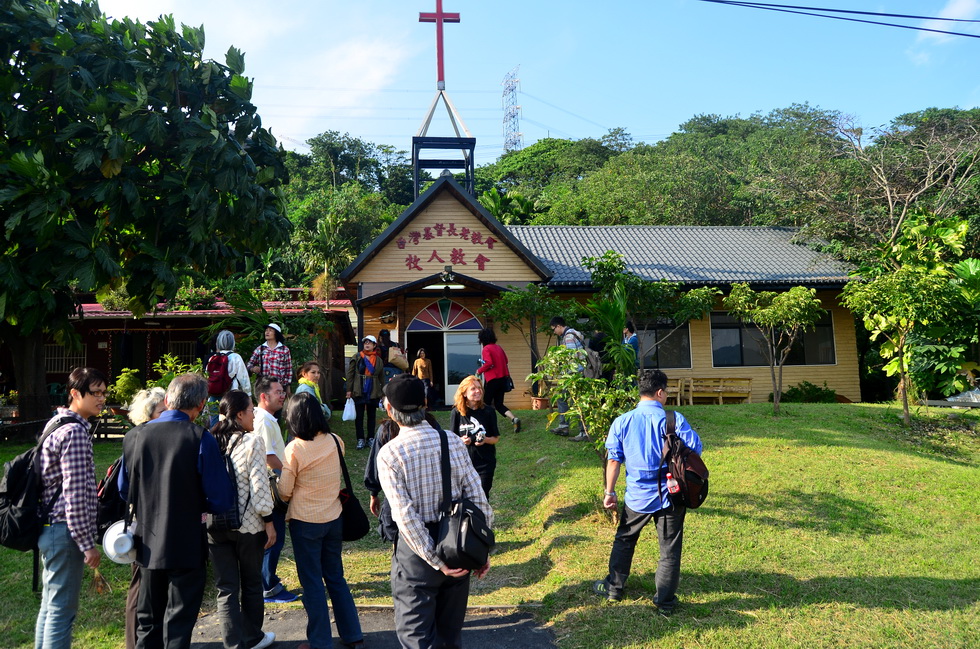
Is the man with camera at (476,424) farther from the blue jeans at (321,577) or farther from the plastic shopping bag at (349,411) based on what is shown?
the plastic shopping bag at (349,411)

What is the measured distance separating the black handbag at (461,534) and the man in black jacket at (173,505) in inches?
51.4

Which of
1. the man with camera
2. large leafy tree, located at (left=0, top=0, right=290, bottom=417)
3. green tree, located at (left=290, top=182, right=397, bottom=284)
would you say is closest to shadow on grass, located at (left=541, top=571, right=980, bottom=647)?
the man with camera

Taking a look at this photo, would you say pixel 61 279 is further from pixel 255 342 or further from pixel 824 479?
pixel 824 479

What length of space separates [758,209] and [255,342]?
2299 centimetres

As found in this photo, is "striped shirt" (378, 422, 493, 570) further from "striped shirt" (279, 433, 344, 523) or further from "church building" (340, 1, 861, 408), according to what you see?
"church building" (340, 1, 861, 408)

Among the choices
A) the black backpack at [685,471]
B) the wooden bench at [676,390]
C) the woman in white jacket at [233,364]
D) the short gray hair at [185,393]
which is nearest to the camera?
the short gray hair at [185,393]

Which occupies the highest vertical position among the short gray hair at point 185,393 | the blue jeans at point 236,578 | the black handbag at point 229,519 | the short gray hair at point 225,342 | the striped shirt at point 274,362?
the short gray hair at point 225,342

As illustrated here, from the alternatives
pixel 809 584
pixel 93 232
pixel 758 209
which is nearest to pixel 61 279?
pixel 93 232

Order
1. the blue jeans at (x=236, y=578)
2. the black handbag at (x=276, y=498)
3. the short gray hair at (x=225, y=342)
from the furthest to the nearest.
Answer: the short gray hair at (x=225, y=342)
the black handbag at (x=276, y=498)
the blue jeans at (x=236, y=578)

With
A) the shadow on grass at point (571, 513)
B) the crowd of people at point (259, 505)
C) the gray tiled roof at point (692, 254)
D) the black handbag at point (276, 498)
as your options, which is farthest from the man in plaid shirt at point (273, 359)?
the gray tiled roof at point (692, 254)

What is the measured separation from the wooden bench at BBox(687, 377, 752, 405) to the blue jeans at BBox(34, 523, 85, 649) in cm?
1468

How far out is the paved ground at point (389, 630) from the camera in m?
4.70

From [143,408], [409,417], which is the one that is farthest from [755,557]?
[143,408]

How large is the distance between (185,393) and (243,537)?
99cm
